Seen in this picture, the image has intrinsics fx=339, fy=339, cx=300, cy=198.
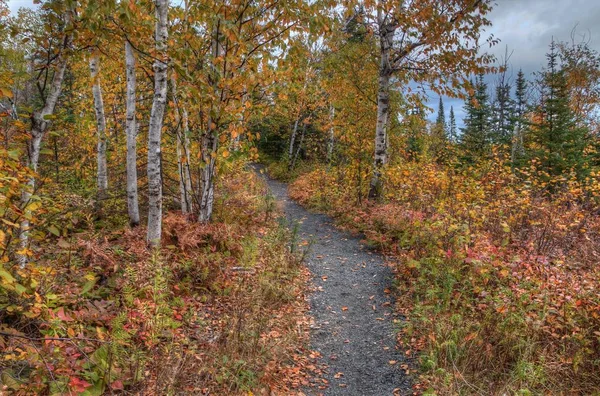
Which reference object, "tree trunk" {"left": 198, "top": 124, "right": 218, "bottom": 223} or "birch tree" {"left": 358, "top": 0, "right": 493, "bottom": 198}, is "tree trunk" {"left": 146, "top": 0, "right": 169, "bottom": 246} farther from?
"birch tree" {"left": 358, "top": 0, "right": 493, "bottom": 198}

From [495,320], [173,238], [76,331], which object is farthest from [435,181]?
[76,331]

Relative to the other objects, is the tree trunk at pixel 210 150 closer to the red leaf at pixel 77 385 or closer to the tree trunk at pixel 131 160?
the tree trunk at pixel 131 160

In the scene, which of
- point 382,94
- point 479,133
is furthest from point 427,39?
point 479,133

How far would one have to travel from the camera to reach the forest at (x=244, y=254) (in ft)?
11.5

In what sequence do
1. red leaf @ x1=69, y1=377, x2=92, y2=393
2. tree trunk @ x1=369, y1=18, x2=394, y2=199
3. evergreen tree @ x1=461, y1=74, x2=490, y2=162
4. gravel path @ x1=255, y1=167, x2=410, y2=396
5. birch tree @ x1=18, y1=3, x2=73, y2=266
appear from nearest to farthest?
red leaf @ x1=69, y1=377, x2=92, y2=393, birch tree @ x1=18, y1=3, x2=73, y2=266, gravel path @ x1=255, y1=167, x2=410, y2=396, tree trunk @ x1=369, y1=18, x2=394, y2=199, evergreen tree @ x1=461, y1=74, x2=490, y2=162

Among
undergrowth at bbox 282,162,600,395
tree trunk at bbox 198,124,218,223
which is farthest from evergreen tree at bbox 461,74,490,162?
tree trunk at bbox 198,124,218,223

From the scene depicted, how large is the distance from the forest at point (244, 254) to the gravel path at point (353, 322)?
0.04m

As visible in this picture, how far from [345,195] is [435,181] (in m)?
4.28

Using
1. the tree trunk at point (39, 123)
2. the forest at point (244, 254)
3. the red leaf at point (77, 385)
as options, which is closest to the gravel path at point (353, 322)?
the forest at point (244, 254)

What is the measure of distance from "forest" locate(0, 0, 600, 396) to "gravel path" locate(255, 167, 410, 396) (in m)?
0.04

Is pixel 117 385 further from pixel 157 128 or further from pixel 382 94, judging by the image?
pixel 382 94

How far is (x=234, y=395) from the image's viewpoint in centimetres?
365

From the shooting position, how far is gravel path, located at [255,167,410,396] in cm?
441

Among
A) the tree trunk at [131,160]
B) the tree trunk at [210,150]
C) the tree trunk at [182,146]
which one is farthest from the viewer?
the tree trunk at [131,160]
